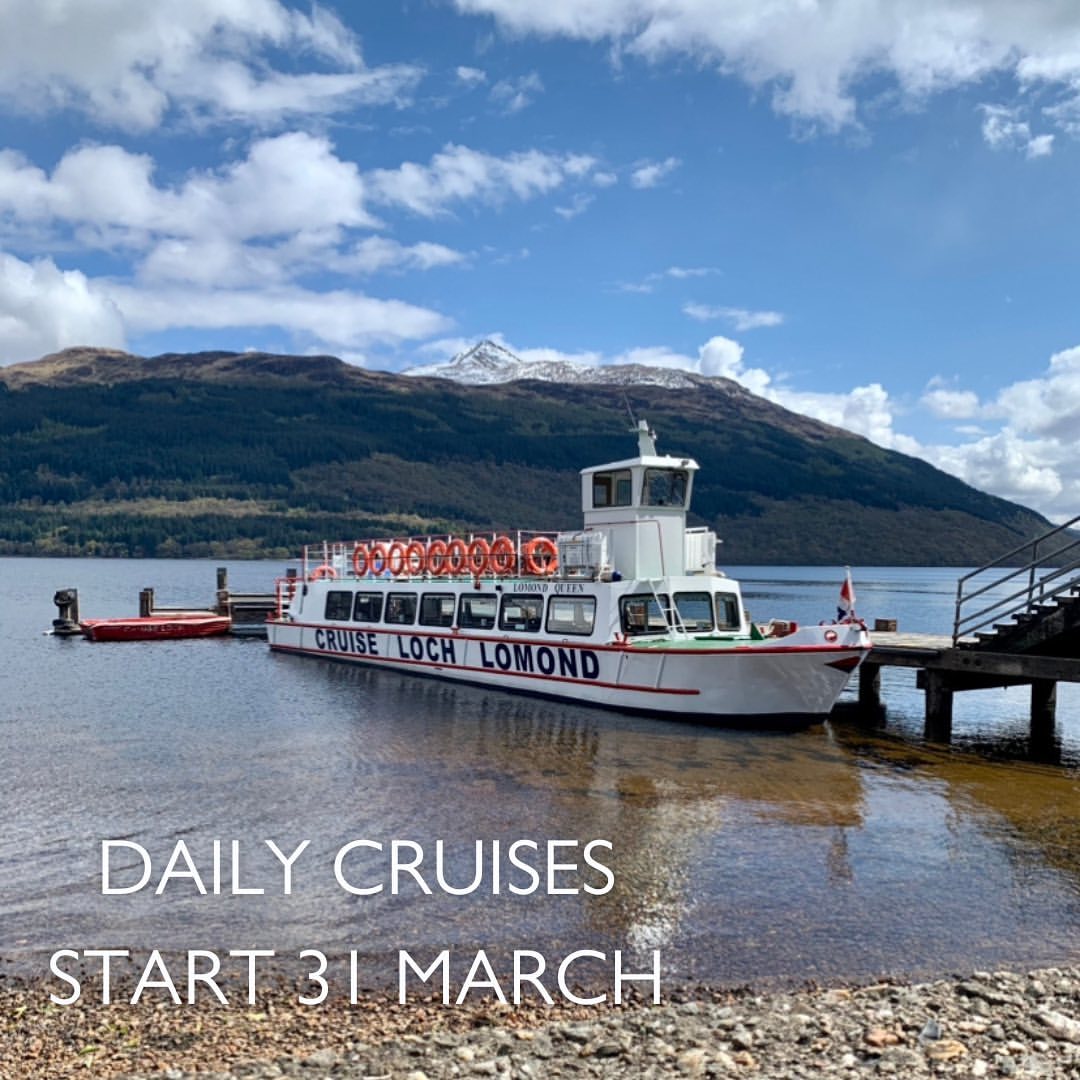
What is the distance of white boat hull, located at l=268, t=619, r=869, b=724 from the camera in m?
23.4

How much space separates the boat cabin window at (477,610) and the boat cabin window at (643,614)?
542 cm

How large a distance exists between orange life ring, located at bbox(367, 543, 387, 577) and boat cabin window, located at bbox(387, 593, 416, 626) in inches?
63.2

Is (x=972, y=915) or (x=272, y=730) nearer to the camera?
(x=972, y=915)

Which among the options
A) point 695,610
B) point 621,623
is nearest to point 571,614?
point 621,623

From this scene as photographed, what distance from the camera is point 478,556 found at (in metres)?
31.8

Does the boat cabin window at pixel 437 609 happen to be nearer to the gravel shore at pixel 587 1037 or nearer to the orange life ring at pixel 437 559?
the orange life ring at pixel 437 559

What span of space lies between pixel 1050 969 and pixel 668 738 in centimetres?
1318

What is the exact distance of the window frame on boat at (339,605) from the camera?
3865cm

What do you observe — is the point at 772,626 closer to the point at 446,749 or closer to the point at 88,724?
the point at 446,749

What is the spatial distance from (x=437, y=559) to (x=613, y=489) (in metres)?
8.38

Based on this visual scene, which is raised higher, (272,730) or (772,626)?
(772,626)

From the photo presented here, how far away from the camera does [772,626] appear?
27969 mm

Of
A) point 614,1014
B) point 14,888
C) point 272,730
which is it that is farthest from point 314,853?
point 272,730

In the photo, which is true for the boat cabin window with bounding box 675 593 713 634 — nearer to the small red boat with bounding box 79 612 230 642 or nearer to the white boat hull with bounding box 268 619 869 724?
the white boat hull with bounding box 268 619 869 724
